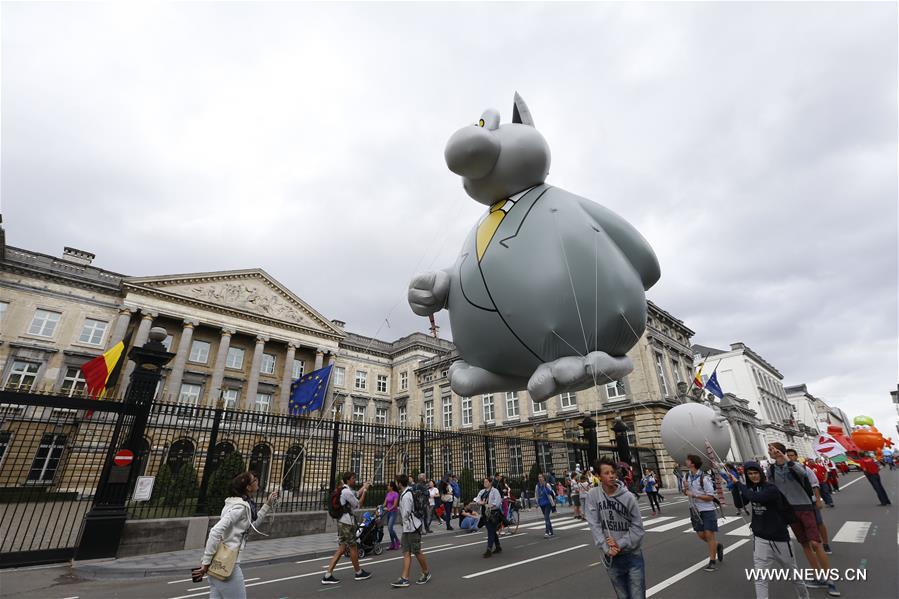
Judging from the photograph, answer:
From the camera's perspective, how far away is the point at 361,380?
39.1 m

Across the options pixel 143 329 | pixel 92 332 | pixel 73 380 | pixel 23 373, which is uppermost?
A: pixel 143 329

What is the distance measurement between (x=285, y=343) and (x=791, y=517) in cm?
3332

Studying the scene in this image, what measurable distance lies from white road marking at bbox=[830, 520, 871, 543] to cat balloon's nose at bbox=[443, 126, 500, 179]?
9117 mm

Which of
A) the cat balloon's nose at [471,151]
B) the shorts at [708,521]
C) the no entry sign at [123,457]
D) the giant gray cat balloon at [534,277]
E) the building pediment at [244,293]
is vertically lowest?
the shorts at [708,521]

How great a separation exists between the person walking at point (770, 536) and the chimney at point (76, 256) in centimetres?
3674

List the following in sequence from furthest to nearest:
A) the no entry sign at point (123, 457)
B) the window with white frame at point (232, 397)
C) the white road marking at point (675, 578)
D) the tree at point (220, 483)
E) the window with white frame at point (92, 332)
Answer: the window with white frame at point (232, 397) → the window with white frame at point (92, 332) → the tree at point (220, 483) → the no entry sign at point (123, 457) → the white road marking at point (675, 578)

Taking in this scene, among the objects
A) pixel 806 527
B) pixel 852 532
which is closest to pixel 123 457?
pixel 806 527

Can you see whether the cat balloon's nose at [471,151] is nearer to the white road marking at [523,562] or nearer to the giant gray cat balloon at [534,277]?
the giant gray cat balloon at [534,277]

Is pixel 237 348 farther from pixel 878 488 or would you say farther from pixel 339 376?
pixel 878 488

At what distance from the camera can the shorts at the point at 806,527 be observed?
4715mm

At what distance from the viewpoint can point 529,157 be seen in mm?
3695

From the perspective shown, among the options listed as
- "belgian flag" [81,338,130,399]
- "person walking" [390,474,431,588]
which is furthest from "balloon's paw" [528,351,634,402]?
"belgian flag" [81,338,130,399]

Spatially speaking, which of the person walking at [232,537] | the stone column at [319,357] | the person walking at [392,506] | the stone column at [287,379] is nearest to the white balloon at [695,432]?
the person walking at [232,537]

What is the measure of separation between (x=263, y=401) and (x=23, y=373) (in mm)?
13533
